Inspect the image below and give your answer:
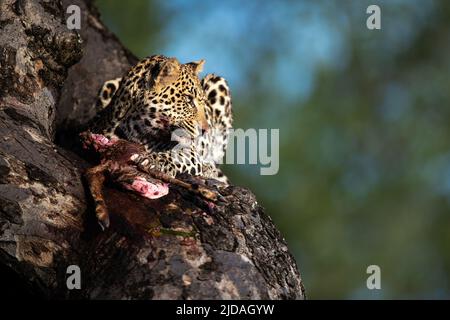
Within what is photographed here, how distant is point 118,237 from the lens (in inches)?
186

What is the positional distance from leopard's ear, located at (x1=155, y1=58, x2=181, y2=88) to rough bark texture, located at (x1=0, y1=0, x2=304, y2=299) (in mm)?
1802

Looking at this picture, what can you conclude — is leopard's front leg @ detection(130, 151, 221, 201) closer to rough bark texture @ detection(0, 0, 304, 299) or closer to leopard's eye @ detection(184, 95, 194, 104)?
rough bark texture @ detection(0, 0, 304, 299)

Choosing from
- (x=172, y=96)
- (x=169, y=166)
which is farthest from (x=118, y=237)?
(x=172, y=96)

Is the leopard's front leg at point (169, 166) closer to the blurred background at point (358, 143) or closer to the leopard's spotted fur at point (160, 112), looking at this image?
the leopard's spotted fur at point (160, 112)

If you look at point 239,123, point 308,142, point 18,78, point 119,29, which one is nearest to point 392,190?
point 308,142

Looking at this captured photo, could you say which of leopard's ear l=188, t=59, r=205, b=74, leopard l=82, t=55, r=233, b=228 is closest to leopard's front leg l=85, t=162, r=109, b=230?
leopard l=82, t=55, r=233, b=228

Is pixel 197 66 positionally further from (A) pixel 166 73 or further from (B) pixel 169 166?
(B) pixel 169 166

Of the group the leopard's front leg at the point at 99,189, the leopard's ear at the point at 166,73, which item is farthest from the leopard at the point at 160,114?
the leopard's front leg at the point at 99,189

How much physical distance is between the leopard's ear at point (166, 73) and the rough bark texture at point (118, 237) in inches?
71.0

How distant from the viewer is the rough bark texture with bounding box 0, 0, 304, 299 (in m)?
4.54

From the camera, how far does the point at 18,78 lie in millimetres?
5691

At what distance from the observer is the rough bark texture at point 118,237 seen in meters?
4.54

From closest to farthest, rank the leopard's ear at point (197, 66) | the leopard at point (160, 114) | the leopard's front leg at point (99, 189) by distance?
the leopard's front leg at point (99, 189)
the leopard at point (160, 114)
the leopard's ear at point (197, 66)

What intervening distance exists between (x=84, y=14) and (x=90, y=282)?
4098mm
